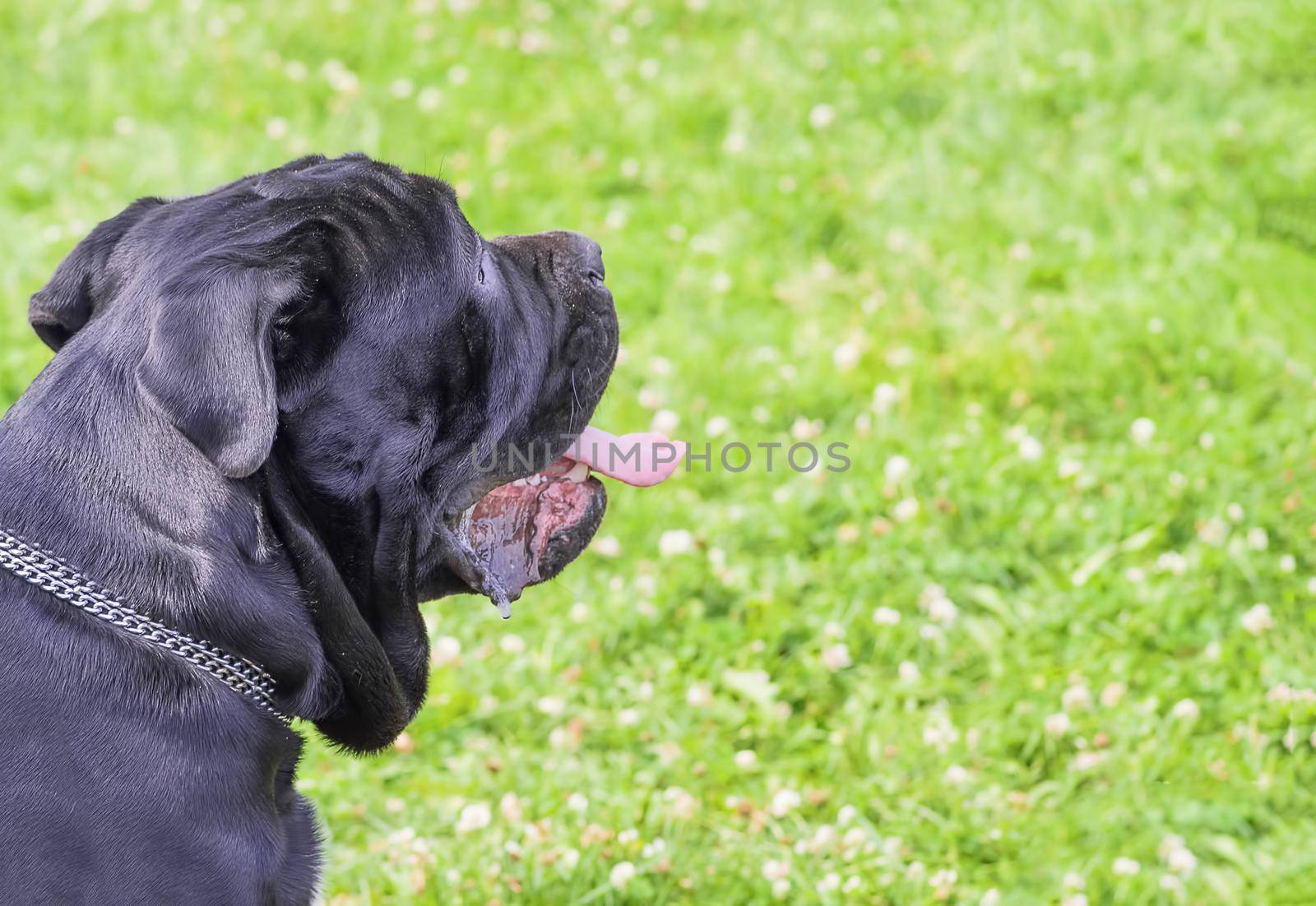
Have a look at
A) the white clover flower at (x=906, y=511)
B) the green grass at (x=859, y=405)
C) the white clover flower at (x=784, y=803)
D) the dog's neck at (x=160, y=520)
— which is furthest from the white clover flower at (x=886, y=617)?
the dog's neck at (x=160, y=520)

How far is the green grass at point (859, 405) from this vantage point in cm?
307

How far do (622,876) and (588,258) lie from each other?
4.26 ft

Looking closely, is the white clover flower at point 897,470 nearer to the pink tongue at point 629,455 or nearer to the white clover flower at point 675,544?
the white clover flower at point 675,544

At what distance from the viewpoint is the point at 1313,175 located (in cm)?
477

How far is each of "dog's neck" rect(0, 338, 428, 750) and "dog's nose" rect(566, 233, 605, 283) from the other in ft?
3.05

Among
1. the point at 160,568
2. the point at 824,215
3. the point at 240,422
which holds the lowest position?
the point at 824,215

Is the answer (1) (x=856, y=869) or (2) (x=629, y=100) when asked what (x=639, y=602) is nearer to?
(1) (x=856, y=869)

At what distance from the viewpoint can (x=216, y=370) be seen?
195 centimetres

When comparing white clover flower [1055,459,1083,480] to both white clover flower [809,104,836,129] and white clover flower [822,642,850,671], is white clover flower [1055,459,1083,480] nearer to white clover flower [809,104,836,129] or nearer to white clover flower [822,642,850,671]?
white clover flower [822,642,850,671]

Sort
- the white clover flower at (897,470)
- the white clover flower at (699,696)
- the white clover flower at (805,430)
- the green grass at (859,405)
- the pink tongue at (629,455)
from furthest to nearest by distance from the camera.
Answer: the white clover flower at (805,430)
the white clover flower at (897,470)
the white clover flower at (699,696)
the green grass at (859,405)
the pink tongue at (629,455)

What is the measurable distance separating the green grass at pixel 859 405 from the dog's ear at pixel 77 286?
130cm

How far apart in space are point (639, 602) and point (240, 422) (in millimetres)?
1894

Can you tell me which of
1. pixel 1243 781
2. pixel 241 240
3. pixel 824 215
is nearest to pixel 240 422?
pixel 241 240

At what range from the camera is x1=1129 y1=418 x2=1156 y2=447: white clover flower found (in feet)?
13.1
